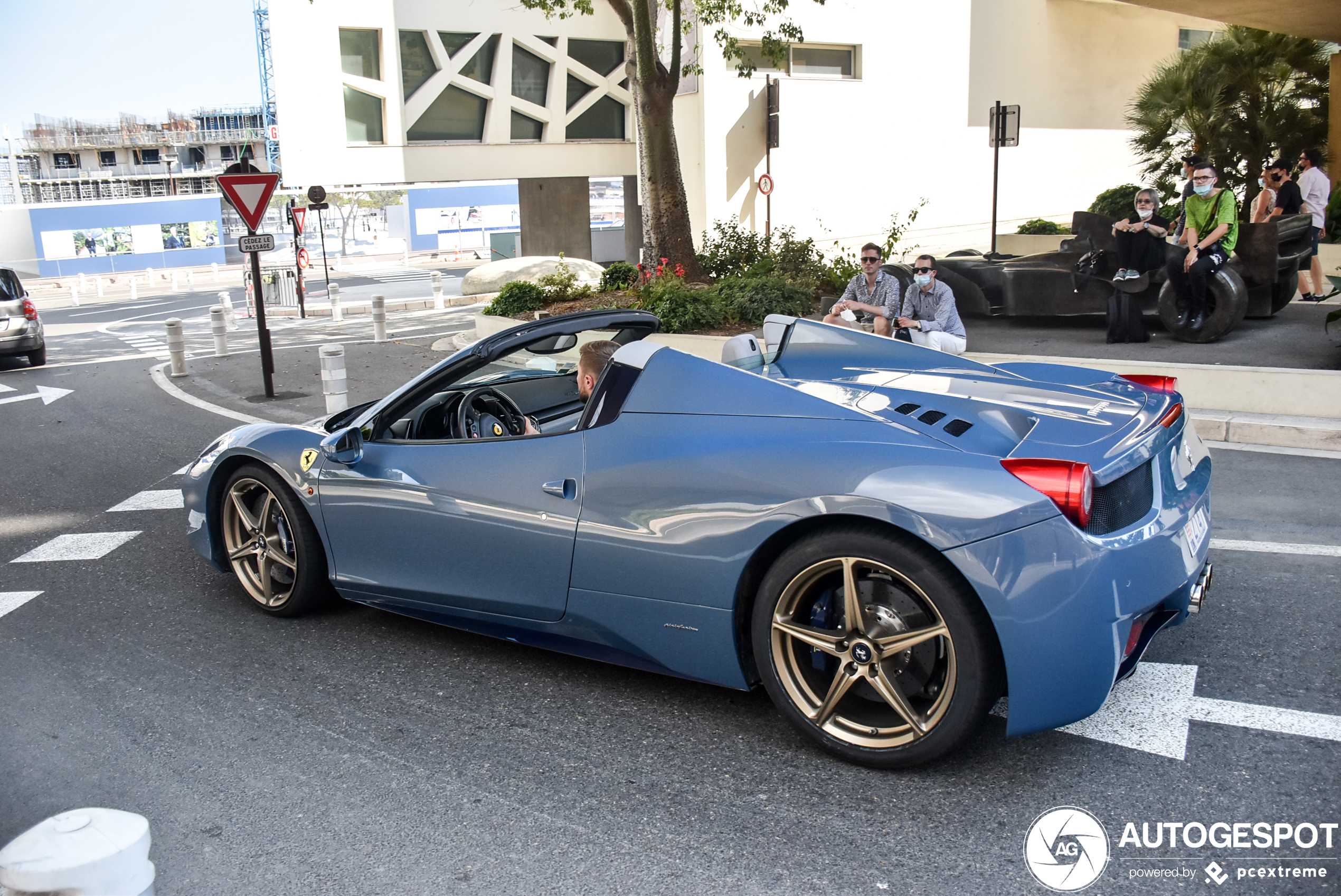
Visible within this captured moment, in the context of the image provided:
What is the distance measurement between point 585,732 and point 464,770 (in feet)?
1.48

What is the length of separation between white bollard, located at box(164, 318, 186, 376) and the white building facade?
46.2 feet

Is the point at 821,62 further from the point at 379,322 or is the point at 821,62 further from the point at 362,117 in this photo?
the point at 379,322

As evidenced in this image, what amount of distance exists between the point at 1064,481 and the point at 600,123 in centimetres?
3484

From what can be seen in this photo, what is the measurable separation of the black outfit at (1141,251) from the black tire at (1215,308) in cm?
63

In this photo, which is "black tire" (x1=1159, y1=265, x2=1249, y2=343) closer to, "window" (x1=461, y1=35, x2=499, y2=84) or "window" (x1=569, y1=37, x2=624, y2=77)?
"window" (x1=461, y1=35, x2=499, y2=84)

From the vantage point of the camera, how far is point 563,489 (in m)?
3.80

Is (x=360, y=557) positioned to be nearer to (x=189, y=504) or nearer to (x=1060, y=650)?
(x=189, y=504)

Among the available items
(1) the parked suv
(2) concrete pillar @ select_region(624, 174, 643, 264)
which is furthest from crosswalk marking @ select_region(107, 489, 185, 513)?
(2) concrete pillar @ select_region(624, 174, 643, 264)

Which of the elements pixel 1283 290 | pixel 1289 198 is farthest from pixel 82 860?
pixel 1289 198

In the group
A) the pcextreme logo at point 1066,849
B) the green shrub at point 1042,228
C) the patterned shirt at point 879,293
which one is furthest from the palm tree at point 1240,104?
the pcextreme logo at point 1066,849

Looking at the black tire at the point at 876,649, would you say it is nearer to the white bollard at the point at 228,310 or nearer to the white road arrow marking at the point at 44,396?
the white road arrow marking at the point at 44,396

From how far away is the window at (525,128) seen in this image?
1364 inches

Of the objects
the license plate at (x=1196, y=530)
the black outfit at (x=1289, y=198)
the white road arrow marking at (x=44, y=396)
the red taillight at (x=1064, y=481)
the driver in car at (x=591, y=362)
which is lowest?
the white road arrow marking at (x=44, y=396)
